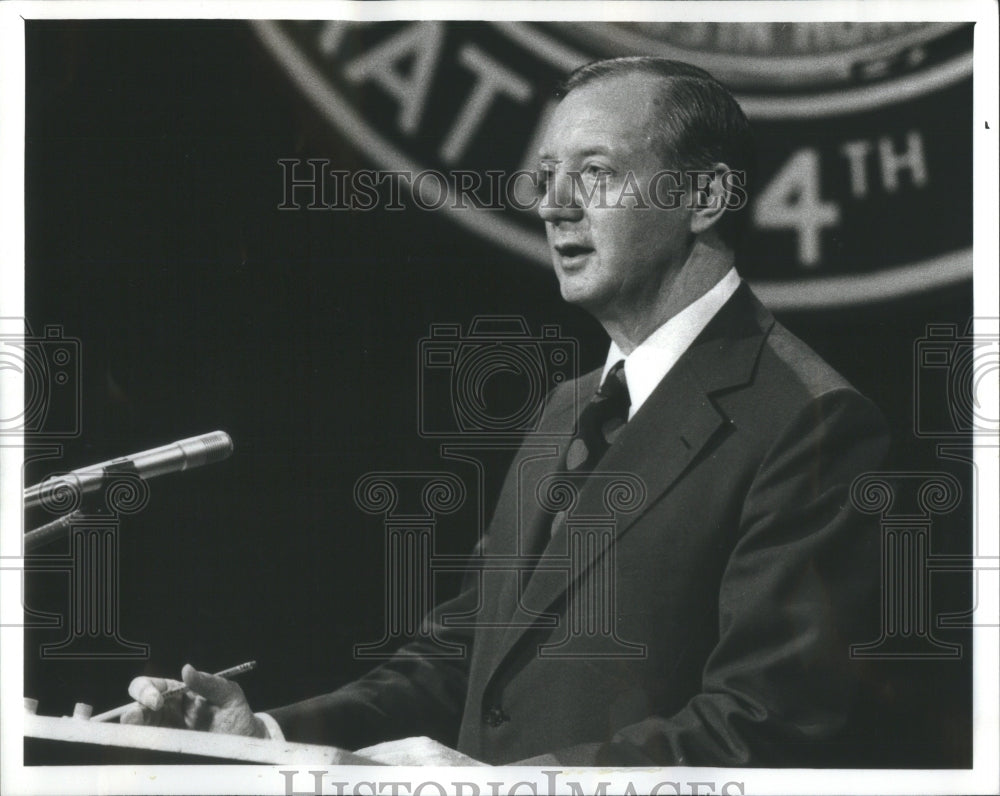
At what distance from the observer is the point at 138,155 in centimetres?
423

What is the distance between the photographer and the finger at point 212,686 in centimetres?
416

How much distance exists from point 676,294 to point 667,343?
16cm

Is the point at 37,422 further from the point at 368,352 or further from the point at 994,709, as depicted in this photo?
the point at 994,709

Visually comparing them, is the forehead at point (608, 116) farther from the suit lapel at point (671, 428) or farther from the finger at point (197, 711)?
the finger at point (197, 711)

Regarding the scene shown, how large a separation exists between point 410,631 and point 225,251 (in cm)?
134

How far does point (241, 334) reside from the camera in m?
4.22

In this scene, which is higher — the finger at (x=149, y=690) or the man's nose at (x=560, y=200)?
the man's nose at (x=560, y=200)

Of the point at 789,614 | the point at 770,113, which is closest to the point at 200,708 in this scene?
the point at 789,614

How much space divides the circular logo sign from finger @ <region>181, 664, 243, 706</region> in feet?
5.36

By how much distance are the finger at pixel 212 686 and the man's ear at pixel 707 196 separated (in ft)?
6.68

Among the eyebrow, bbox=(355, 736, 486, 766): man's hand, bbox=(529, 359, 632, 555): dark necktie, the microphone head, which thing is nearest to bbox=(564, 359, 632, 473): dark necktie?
bbox=(529, 359, 632, 555): dark necktie

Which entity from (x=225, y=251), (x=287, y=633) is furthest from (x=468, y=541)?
(x=225, y=251)

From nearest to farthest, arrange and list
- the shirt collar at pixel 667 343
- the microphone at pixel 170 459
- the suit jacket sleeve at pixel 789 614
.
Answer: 1. the suit jacket sleeve at pixel 789 614
2. the shirt collar at pixel 667 343
3. the microphone at pixel 170 459

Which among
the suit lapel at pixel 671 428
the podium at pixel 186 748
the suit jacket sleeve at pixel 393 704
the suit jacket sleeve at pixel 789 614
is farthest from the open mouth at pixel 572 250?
the podium at pixel 186 748
